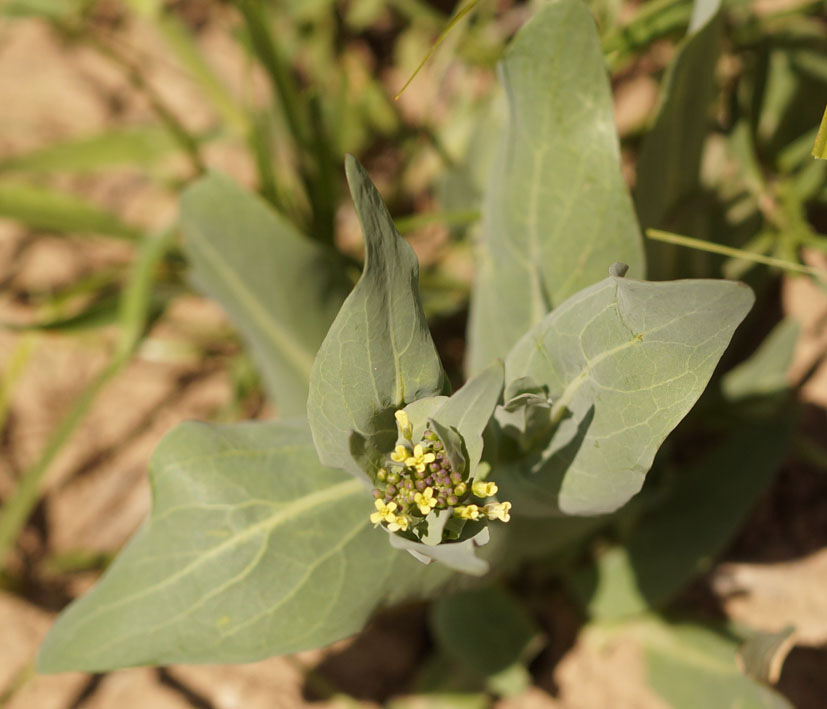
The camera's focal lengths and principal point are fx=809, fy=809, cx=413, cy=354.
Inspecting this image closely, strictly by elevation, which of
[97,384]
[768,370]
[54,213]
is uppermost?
[54,213]

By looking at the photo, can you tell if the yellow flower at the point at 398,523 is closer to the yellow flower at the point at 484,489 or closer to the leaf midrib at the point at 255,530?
the yellow flower at the point at 484,489

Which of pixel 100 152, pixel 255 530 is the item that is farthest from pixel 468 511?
pixel 100 152

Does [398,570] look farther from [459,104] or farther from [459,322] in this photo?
[459,104]

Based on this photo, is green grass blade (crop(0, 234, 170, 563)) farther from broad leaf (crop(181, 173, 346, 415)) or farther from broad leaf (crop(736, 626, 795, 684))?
broad leaf (crop(736, 626, 795, 684))

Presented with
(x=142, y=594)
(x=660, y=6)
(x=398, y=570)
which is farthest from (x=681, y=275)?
(x=142, y=594)

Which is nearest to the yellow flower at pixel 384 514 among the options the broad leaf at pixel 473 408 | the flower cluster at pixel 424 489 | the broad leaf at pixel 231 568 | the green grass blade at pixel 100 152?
the flower cluster at pixel 424 489

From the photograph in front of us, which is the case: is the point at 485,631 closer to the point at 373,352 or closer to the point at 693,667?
the point at 693,667
